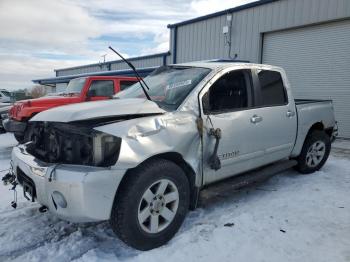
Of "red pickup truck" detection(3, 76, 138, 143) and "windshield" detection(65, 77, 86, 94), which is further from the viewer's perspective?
"windshield" detection(65, 77, 86, 94)

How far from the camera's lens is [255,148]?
4195 millimetres

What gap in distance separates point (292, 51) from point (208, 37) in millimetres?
4163

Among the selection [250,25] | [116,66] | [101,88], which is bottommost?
[101,88]

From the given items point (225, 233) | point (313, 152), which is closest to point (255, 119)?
point (225, 233)

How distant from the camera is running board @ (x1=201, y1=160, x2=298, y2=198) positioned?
3.70 metres

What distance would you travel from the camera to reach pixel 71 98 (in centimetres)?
830

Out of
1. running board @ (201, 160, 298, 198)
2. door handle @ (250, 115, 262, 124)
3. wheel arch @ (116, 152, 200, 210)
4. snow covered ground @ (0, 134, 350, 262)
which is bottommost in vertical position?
snow covered ground @ (0, 134, 350, 262)

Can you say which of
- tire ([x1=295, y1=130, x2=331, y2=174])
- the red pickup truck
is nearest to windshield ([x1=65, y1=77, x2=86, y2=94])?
the red pickup truck

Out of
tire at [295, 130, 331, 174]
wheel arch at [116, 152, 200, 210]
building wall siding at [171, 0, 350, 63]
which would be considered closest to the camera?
wheel arch at [116, 152, 200, 210]

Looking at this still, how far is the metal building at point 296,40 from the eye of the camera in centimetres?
1031

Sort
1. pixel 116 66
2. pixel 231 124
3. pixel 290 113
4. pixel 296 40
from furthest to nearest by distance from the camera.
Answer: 1. pixel 116 66
2. pixel 296 40
3. pixel 290 113
4. pixel 231 124

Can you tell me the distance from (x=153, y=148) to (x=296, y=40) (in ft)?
33.0

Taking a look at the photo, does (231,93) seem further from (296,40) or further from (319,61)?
(296,40)

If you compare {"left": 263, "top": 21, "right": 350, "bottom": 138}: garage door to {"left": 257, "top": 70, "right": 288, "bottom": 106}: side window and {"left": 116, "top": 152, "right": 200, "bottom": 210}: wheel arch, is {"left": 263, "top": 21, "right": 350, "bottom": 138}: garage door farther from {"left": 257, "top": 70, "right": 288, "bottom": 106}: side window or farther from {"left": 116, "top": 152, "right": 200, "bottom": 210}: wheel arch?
{"left": 116, "top": 152, "right": 200, "bottom": 210}: wheel arch
